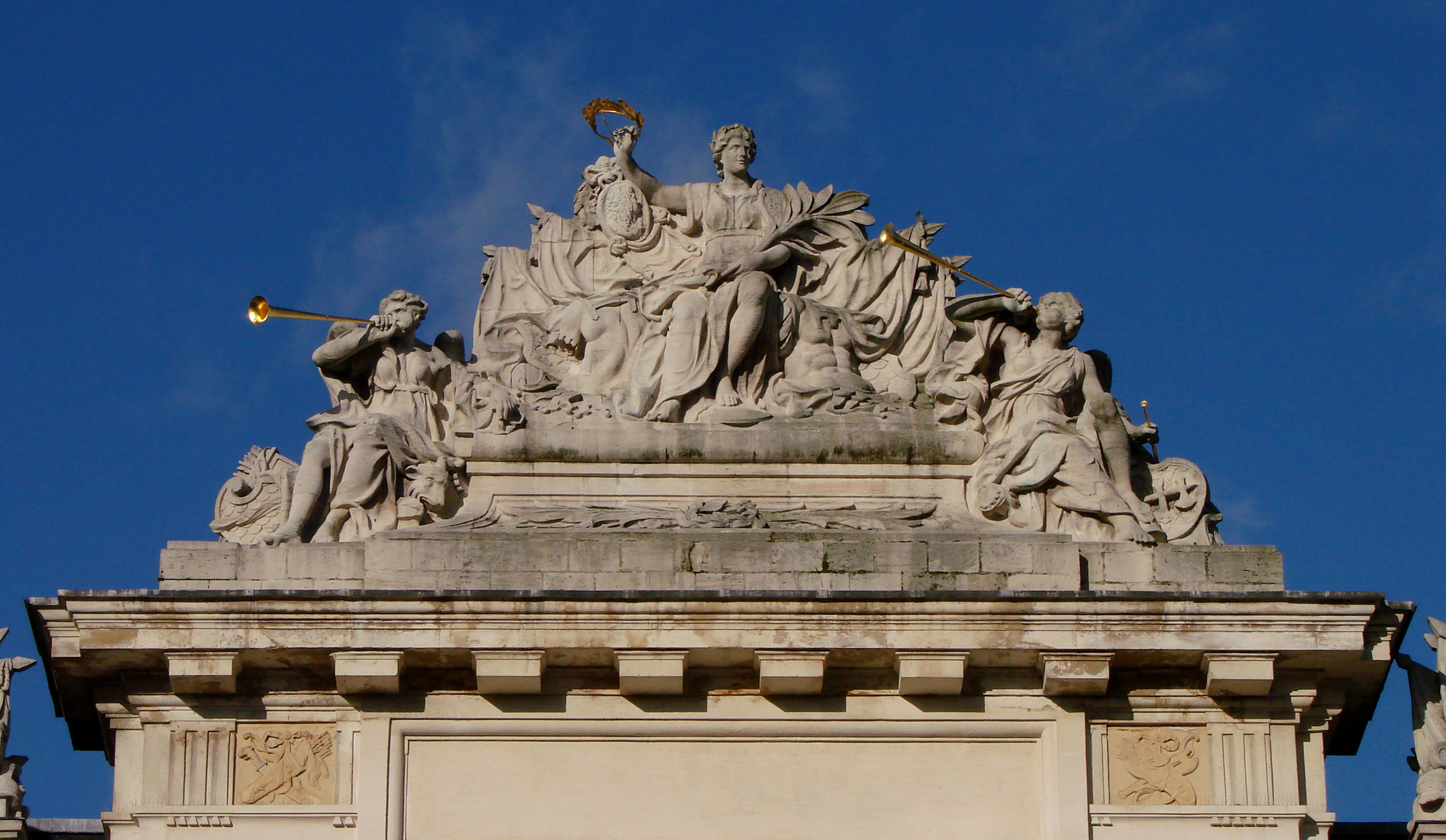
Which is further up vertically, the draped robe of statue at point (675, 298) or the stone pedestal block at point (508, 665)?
the draped robe of statue at point (675, 298)

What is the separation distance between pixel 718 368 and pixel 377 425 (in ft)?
9.20

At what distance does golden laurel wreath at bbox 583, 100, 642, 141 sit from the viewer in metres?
26.6

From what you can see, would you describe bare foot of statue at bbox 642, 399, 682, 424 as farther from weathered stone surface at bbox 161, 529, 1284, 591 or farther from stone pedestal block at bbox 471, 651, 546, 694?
stone pedestal block at bbox 471, 651, 546, 694

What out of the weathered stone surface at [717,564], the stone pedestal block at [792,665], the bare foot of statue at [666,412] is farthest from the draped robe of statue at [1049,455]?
the bare foot of statue at [666,412]

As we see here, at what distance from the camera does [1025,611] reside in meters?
22.2

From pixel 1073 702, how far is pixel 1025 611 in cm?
84

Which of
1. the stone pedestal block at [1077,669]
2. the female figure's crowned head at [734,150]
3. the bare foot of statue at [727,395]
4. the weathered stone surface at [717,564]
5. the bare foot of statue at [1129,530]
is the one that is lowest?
the stone pedestal block at [1077,669]

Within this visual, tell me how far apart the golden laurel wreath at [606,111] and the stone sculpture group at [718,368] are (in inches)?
10.0

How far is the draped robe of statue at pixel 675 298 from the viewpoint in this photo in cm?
2498

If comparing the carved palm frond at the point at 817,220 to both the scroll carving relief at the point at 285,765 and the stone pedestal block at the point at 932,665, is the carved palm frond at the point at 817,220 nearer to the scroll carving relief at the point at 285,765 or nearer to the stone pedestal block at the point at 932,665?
the stone pedestal block at the point at 932,665

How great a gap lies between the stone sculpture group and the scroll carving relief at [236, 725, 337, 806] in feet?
5.32

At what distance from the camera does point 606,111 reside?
26.6 meters

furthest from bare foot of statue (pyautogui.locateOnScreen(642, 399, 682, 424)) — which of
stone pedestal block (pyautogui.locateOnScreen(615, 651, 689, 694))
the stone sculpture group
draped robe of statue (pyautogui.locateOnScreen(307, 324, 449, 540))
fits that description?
stone pedestal block (pyautogui.locateOnScreen(615, 651, 689, 694))

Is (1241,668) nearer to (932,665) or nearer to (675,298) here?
(932,665)
